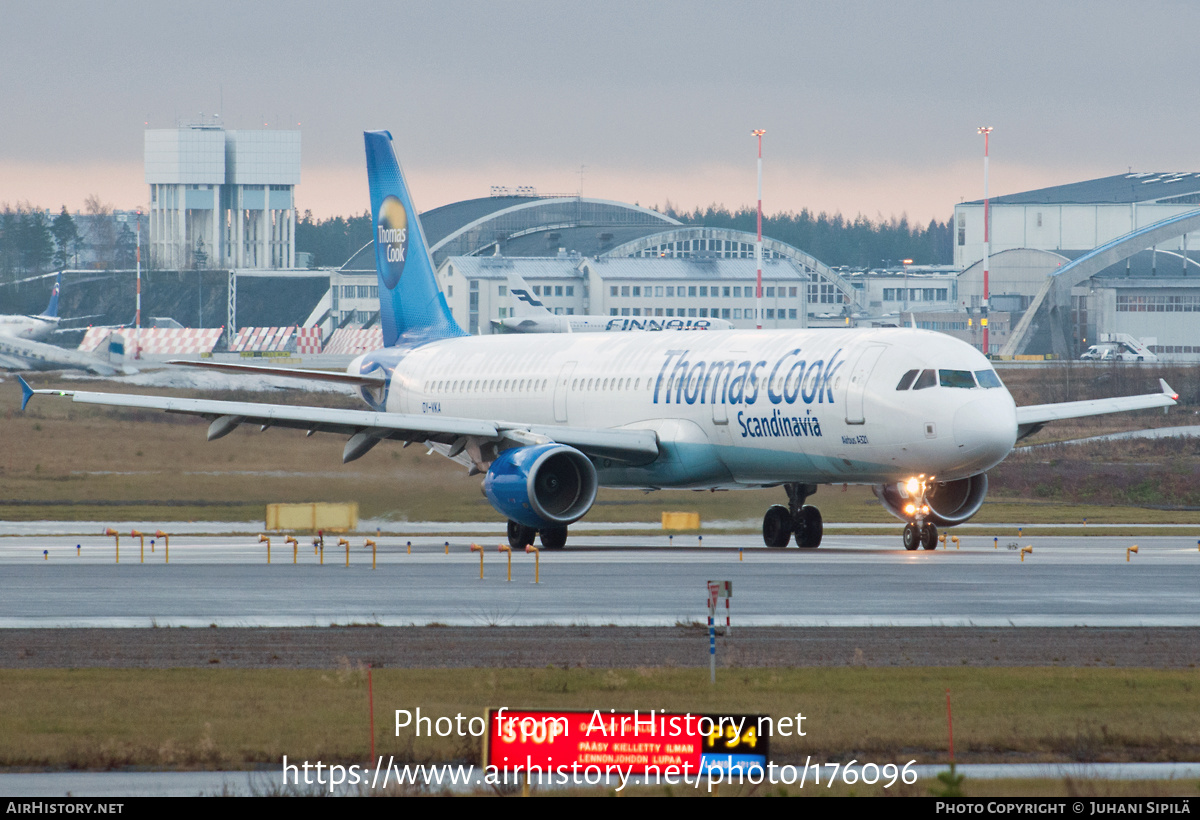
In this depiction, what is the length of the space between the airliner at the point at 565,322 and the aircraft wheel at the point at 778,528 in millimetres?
65528

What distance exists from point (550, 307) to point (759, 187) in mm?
65063

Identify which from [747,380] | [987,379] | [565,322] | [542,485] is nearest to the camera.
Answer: [987,379]

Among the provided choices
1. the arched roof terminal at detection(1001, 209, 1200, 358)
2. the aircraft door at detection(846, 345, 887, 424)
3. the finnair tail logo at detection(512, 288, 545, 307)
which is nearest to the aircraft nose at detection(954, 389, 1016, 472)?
the aircraft door at detection(846, 345, 887, 424)

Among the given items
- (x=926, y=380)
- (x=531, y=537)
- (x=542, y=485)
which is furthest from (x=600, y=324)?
(x=926, y=380)

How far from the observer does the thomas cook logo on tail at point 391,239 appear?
50.5 m

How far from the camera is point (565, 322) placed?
125125 millimetres

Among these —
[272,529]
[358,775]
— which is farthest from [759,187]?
[358,775]

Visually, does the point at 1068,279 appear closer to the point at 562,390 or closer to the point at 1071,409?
the point at 1071,409

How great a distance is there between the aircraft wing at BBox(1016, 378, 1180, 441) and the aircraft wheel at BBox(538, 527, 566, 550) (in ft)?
35.3

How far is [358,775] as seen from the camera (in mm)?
13648

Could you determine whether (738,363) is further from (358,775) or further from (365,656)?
(358,775)

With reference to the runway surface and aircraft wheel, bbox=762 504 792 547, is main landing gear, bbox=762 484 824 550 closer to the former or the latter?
aircraft wheel, bbox=762 504 792 547

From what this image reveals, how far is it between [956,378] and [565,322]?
90741mm

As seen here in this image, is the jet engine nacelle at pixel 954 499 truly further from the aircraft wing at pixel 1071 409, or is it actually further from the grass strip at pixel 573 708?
the grass strip at pixel 573 708
